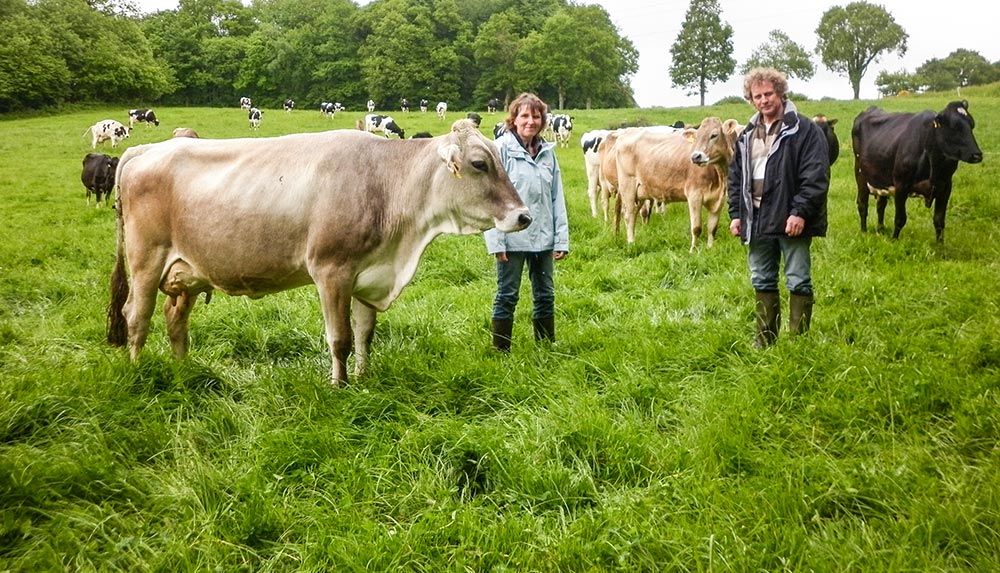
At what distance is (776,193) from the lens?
4629 mm

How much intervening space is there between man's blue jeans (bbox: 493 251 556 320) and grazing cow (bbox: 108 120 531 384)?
2.12 feet

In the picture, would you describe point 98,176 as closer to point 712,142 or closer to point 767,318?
point 712,142

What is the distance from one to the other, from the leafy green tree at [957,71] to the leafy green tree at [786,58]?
471 inches

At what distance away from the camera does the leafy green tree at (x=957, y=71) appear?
6112 cm

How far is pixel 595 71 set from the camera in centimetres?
5844

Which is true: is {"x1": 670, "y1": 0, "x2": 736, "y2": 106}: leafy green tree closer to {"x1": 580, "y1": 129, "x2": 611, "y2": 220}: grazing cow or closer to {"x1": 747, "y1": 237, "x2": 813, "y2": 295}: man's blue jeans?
{"x1": 580, "y1": 129, "x2": 611, "y2": 220}: grazing cow

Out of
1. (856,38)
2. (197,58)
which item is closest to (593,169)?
(197,58)

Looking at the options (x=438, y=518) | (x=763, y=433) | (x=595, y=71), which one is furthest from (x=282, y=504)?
(x=595, y=71)

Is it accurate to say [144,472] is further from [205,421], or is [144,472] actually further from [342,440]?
[342,440]

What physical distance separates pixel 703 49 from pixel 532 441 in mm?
74084

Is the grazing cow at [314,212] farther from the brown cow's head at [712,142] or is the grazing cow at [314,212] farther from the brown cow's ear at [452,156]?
the brown cow's head at [712,142]

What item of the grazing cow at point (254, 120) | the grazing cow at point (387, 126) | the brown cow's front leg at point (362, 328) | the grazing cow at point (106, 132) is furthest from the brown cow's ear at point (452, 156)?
the grazing cow at point (254, 120)

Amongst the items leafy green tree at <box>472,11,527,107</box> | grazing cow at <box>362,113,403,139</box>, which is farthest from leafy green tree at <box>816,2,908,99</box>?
grazing cow at <box>362,113,403,139</box>

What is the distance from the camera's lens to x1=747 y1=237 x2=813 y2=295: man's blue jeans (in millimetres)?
4695
